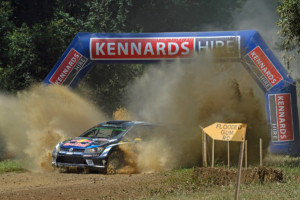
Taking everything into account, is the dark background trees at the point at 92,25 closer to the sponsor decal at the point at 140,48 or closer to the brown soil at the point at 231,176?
the sponsor decal at the point at 140,48

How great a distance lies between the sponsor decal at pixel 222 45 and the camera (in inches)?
795

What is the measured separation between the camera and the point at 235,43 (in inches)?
797

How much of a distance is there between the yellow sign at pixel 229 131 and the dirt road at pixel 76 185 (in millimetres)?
1915

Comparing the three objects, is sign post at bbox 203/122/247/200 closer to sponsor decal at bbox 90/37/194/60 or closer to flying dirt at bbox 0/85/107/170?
flying dirt at bbox 0/85/107/170

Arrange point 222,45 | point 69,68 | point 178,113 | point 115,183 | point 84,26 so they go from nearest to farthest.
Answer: point 115,183 < point 178,113 < point 222,45 < point 69,68 < point 84,26

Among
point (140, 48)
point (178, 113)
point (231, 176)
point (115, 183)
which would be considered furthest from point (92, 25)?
point (231, 176)

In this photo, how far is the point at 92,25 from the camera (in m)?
34.4

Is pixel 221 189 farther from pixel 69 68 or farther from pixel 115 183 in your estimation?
pixel 69 68

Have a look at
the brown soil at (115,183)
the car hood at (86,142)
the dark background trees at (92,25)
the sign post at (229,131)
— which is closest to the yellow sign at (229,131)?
the sign post at (229,131)

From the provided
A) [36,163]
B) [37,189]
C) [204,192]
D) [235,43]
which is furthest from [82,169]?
[235,43]

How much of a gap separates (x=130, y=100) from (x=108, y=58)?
44.0 feet

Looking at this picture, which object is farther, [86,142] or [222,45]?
[222,45]

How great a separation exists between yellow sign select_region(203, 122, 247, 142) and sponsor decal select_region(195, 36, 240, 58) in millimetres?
7802

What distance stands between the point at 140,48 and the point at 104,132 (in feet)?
13.7
